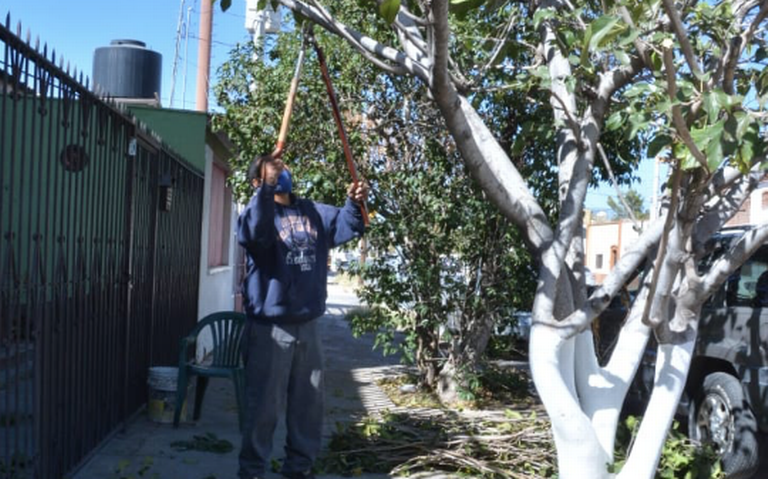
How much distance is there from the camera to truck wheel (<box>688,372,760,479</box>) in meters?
6.37

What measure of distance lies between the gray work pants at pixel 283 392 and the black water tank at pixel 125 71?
305 inches

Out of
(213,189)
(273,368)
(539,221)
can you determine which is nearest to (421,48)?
(539,221)

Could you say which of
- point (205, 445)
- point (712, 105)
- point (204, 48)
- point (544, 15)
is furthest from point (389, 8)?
point (204, 48)

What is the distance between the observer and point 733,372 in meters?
6.90

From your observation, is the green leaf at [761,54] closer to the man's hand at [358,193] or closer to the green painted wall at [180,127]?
the man's hand at [358,193]

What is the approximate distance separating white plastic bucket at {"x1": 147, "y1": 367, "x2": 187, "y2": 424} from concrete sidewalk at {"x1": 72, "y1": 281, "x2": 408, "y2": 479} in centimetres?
7

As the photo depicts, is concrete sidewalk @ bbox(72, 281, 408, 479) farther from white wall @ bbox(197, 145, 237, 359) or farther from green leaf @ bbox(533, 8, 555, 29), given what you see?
green leaf @ bbox(533, 8, 555, 29)

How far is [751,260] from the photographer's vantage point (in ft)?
23.2

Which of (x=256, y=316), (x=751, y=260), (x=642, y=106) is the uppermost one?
(x=642, y=106)

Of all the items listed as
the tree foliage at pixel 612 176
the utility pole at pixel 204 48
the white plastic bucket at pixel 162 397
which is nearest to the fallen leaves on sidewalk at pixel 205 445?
the white plastic bucket at pixel 162 397

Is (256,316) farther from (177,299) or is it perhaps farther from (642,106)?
(177,299)

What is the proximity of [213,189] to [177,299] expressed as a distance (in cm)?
327

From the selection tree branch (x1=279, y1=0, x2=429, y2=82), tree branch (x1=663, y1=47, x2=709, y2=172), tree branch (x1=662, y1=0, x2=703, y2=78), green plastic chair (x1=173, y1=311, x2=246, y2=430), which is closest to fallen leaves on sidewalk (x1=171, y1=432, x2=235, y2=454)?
green plastic chair (x1=173, y1=311, x2=246, y2=430)

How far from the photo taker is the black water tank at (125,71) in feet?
40.7
